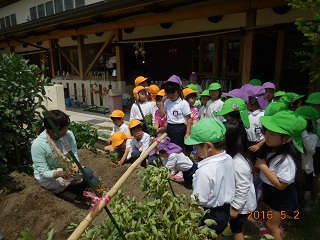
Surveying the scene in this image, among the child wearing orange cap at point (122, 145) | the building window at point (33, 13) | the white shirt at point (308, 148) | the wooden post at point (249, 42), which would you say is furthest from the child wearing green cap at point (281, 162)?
the building window at point (33, 13)

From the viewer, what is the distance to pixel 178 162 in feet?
11.4

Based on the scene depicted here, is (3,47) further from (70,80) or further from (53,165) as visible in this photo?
Answer: (53,165)

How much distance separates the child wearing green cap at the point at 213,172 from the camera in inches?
70.5

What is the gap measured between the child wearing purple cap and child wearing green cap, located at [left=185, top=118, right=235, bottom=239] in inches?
79.2

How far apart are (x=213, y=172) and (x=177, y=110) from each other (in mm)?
2209

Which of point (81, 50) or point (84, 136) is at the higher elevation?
point (81, 50)

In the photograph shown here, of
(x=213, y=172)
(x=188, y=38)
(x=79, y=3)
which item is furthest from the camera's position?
(x=79, y=3)

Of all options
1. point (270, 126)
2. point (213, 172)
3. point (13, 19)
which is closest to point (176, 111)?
point (270, 126)

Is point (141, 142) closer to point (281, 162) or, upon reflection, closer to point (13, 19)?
point (281, 162)

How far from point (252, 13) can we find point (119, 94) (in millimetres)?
5026

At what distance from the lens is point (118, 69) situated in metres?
8.77

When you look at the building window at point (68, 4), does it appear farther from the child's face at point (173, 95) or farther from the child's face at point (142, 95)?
the child's face at point (173, 95)

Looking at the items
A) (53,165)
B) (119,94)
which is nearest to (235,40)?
(119,94)

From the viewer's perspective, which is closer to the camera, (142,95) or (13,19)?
(142,95)
